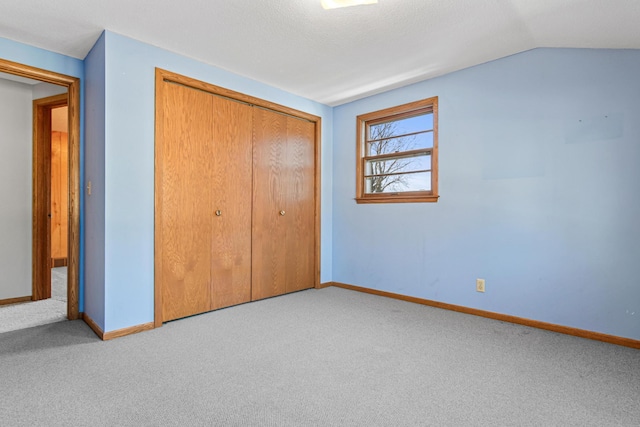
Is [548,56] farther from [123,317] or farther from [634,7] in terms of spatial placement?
[123,317]

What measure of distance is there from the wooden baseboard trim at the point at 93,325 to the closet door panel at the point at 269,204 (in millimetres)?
1373

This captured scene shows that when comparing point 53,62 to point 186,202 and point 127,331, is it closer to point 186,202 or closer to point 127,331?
point 186,202

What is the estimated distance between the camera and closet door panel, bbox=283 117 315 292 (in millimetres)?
3928

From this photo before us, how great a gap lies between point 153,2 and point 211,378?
2.34 metres

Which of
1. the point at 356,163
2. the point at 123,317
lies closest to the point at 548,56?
the point at 356,163

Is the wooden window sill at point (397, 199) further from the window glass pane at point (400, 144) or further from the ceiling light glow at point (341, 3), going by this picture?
the ceiling light glow at point (341, 3)

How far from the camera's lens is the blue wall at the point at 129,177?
8.32ft

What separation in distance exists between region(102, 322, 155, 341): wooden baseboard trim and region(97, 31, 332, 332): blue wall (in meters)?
0.03

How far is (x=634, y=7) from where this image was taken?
195cm

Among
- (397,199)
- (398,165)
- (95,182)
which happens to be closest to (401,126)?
(398,165)

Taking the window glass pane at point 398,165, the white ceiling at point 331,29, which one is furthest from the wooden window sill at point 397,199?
the white ceiling at point 331,29

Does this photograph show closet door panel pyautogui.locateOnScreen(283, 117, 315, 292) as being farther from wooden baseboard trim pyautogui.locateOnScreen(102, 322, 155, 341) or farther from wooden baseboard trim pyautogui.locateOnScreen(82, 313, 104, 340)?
wooden baseboard trim pyautogui.locateOnScreen(82, 313, 104, 340)

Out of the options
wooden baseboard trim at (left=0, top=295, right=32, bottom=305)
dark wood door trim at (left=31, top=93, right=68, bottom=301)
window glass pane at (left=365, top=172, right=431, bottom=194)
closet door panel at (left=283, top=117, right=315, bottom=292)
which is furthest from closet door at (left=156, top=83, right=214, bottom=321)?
wooden baseboard trim at (left=0, top=295, right=32, bottom=305)

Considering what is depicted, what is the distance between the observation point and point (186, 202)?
2.97 metres
